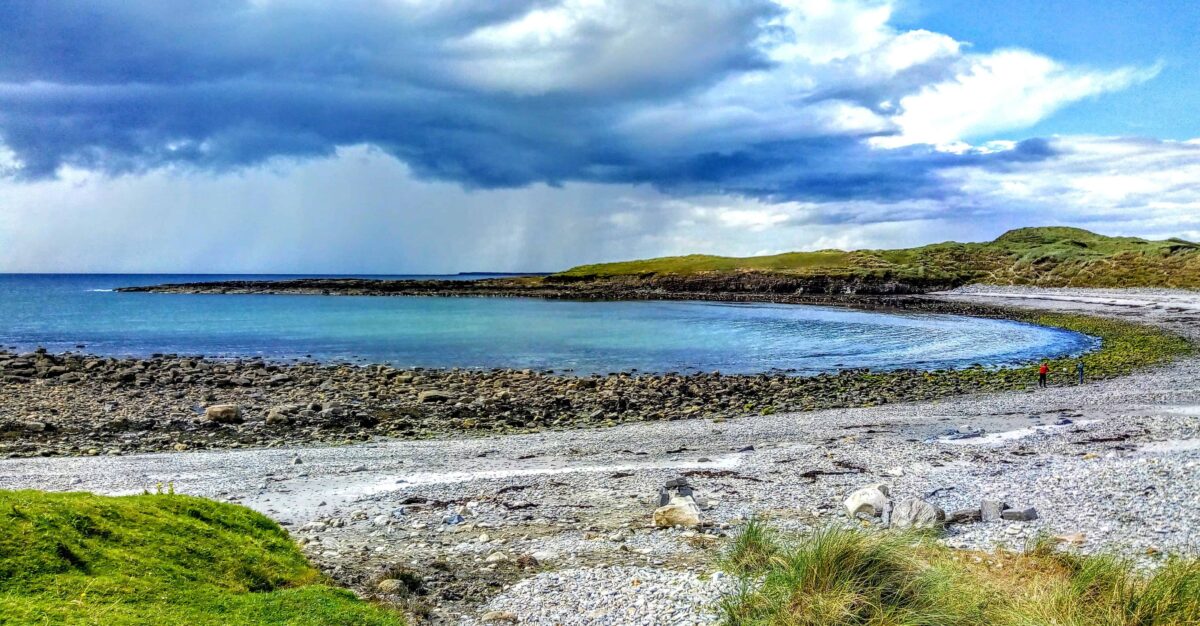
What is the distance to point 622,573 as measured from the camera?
752cm

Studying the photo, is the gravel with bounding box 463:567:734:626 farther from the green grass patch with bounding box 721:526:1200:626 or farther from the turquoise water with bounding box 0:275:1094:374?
the turquoise water with bounding box 0:275:1094:374

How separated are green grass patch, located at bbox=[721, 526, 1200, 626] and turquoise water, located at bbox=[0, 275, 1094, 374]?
86.1ft

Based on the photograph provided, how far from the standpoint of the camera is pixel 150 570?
222 inches

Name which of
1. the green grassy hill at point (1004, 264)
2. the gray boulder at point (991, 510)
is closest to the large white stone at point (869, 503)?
the gray boulder at point (991, 510)

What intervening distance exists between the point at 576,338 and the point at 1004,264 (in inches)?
Result: 3989

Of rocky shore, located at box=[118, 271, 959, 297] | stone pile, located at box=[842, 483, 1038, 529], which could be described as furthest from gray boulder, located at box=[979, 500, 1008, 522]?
rocky shore, located at box=[118, 271, 959, 297]

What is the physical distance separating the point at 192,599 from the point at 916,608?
5.74m

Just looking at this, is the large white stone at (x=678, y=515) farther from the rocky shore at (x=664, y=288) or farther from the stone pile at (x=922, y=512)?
the rocky shore at (x=664, y=288)

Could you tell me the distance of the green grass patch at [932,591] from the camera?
5.70m

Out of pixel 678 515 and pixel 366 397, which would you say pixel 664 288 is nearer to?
pixel 366 397

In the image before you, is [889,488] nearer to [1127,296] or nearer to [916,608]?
[916,608]

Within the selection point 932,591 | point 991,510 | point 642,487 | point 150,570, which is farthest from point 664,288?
point 150,570

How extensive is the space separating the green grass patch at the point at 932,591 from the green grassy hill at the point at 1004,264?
9471cm

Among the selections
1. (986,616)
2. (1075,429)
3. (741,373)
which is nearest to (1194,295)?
(741,373)
